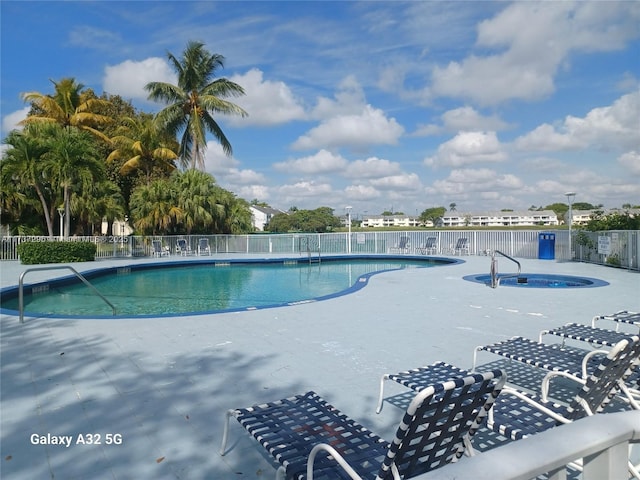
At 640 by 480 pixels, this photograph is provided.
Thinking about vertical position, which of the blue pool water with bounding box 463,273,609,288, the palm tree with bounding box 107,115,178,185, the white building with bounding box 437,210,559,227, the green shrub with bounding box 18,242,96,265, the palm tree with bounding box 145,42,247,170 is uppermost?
the palm tree with bounding box 145,42,247,170

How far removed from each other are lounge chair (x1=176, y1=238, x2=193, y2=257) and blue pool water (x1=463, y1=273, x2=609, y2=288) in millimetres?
14014

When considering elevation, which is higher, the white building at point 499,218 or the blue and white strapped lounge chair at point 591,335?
the white building at point 499,218

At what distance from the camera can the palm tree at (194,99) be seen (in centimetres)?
2373

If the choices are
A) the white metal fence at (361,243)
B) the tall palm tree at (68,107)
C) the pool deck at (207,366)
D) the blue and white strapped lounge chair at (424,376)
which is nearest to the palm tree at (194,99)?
the white metal fence at (361,243)

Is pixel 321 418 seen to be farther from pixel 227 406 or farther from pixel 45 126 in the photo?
pixel 45 126

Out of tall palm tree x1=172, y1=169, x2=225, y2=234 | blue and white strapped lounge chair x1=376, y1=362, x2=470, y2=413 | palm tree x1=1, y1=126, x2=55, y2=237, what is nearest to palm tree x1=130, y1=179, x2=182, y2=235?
tall palm tree x1=172, y1=169, x2=225, y2=234

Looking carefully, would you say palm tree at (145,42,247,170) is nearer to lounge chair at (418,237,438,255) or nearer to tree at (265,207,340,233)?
lounge chair at (418,237,438,255)

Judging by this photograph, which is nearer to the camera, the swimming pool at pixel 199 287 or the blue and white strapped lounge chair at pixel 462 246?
the swimming pool at pixel 199 287

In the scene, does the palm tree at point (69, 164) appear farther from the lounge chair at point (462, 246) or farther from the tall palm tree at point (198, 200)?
the lounge chair at point (462, 246)

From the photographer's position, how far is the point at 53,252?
16797 mm

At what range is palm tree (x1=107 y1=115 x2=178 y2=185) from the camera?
25.6m

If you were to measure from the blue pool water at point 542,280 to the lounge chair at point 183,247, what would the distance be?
14.0 metres

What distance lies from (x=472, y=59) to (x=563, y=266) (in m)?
8.23

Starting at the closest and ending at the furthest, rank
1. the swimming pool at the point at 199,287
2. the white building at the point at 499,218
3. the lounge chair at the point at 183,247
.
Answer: the swimming pool at the point at 199,287 → the lounge chair at the point at 183,247 → the white building at the point at 499,218
